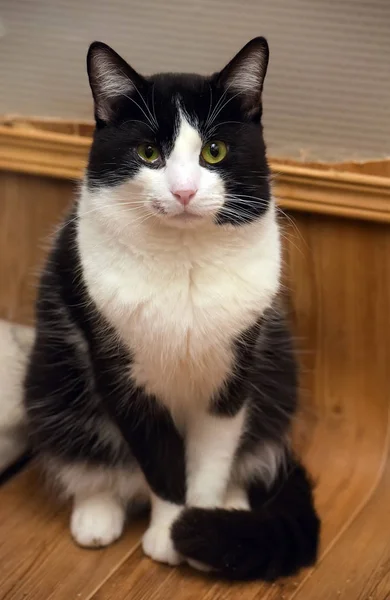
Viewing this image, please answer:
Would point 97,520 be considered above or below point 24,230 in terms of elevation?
below

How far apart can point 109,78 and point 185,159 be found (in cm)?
15

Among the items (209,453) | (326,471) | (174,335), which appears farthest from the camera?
(326,471)

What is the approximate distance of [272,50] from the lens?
1330mm

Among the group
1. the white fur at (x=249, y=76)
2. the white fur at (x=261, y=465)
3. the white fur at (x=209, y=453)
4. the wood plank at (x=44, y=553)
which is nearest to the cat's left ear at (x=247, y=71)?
the white fur at (x=249, y=76)

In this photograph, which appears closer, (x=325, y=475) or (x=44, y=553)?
(x=44, y=553)

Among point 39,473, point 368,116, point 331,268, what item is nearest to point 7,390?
point 39,473

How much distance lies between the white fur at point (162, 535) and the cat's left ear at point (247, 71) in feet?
1.92

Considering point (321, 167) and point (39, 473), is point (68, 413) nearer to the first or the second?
point (39, 473)

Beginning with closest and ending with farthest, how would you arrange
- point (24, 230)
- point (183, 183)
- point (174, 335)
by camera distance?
point (183, 183), point (174, 335), point (24, 230)

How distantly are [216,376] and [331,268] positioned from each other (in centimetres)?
42

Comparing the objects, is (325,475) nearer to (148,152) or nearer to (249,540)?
(249,540)

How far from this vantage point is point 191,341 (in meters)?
1.02

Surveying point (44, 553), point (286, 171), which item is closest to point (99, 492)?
point (44, 553)

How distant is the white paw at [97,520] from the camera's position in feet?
3.85
